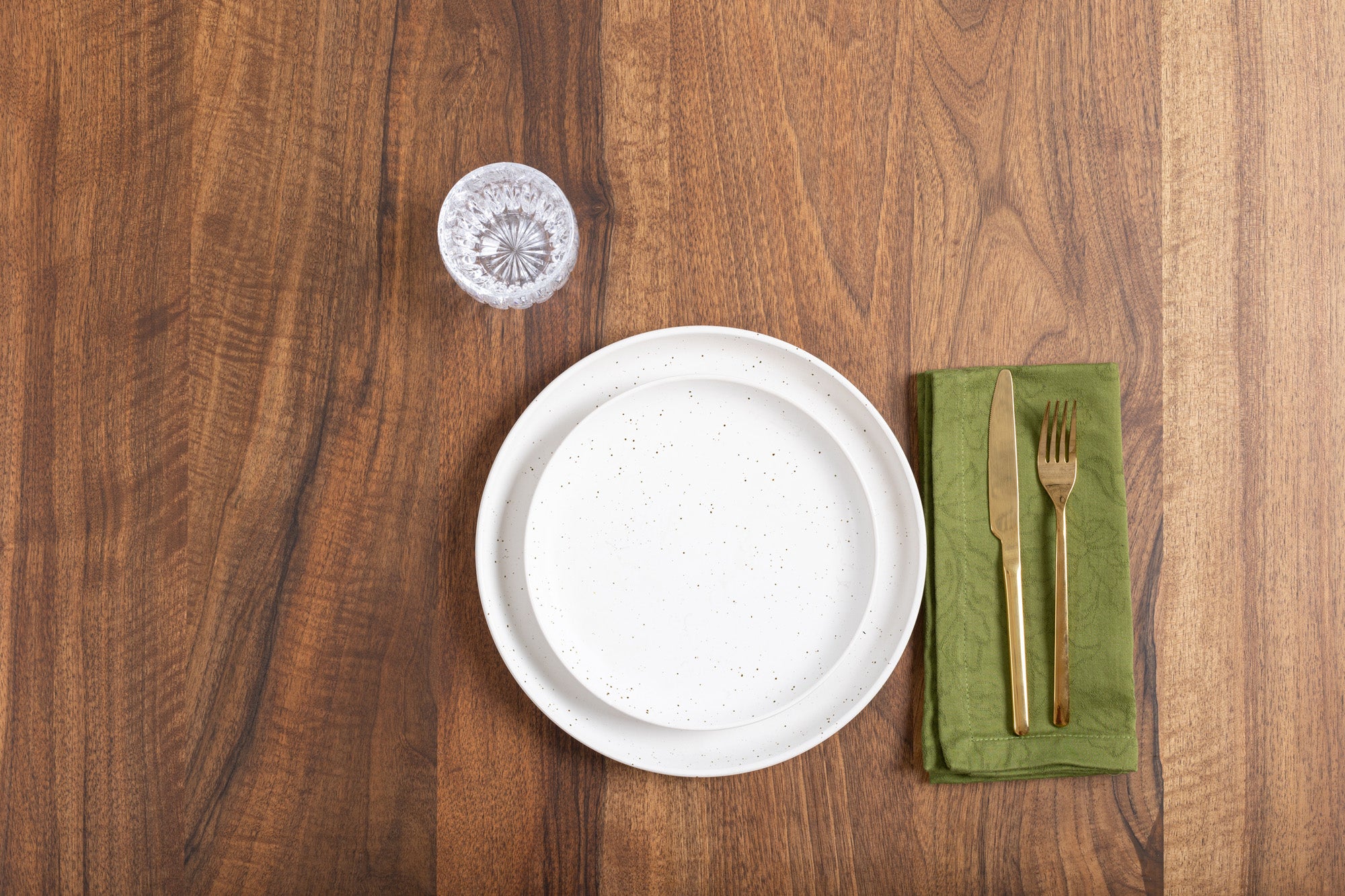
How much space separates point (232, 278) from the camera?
2.39 feet

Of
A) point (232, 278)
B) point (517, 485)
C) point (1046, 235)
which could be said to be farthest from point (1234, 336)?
point (232, 278)

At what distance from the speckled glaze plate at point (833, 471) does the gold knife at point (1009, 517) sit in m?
0.09

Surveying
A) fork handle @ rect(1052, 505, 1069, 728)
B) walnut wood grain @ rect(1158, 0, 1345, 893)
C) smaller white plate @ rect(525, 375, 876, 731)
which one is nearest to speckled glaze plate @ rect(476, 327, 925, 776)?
smaller white plate @ rect(525, 375, 876, 731)

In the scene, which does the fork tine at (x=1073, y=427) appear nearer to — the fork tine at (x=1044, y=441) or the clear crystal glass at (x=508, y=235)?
the fork tine at (x=1044, y=441)

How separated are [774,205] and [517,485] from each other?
1.18 ft

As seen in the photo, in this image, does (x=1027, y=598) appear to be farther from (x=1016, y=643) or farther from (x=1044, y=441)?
(x=1044, y=441)

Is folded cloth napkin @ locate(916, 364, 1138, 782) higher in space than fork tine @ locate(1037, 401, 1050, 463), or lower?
lower

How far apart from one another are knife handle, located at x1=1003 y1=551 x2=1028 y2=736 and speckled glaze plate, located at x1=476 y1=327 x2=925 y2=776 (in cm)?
9

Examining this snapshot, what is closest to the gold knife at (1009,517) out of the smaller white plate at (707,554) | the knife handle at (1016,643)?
the knife handle at (1016,643)

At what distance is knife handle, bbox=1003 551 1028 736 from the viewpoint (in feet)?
2.35

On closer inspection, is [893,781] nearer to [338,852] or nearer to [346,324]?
[338,852]

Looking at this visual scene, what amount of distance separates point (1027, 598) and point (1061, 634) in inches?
1.6

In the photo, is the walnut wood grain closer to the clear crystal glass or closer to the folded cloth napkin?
the folded cloth napkin

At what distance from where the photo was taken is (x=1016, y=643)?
2.35 ft
